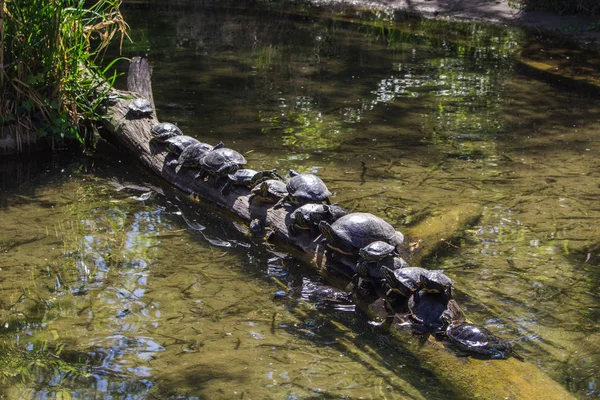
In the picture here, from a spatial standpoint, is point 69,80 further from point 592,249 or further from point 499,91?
point 499,91

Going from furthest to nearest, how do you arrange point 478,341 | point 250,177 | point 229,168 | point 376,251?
point 229,168 → point 250,177 → point 376,251 → point 478,341

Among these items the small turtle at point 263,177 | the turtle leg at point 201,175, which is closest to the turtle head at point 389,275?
the small turtle at point 263,177


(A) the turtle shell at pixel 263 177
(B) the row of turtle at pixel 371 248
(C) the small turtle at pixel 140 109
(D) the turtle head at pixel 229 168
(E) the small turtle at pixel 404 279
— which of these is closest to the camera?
(B) the row of turtle at pixel 371 248

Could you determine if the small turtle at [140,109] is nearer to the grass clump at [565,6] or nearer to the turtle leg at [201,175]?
the turtle leg at [201,175]

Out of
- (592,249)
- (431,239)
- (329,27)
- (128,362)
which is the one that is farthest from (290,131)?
(329,27)

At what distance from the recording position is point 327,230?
4.43 metres

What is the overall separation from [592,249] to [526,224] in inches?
20.9

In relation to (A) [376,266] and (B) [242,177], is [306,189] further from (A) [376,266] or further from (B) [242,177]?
(A) [376,266]

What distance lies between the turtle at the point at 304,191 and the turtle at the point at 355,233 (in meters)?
0.40

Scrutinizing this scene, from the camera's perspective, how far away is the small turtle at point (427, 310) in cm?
388

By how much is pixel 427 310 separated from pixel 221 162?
2143mm

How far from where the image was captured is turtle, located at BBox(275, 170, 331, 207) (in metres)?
4.85

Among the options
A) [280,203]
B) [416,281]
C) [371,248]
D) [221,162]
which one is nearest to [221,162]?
[221,162]

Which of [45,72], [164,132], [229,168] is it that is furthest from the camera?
[45,72]
